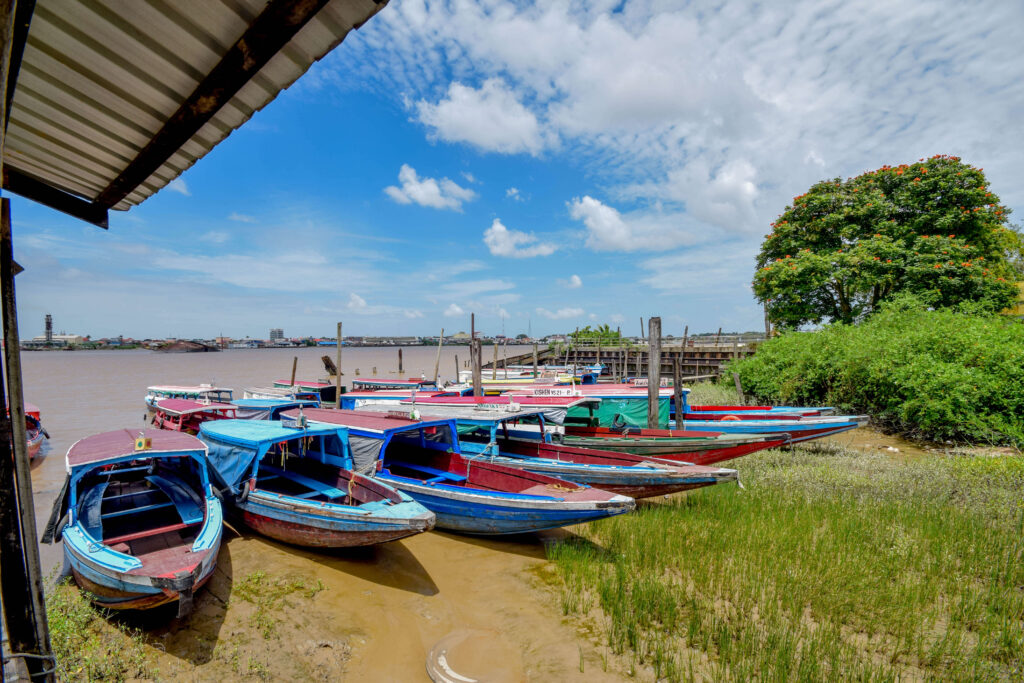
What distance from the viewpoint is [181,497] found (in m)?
7.62

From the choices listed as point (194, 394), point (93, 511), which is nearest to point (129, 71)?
point (93, 511)

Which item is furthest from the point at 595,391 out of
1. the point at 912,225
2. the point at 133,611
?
the point at 912,225

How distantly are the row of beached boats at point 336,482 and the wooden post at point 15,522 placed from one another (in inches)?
90.9

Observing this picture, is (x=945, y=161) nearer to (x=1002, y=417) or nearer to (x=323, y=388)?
(x=1002, y=417)

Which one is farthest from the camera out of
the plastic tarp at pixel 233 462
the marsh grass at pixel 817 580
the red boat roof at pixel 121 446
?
the plastic tarp at pixel 233 462

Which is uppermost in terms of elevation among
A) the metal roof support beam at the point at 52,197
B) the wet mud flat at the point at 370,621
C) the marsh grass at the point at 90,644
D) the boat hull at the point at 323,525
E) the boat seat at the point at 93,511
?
the metal roof support beam at the point at 52,197

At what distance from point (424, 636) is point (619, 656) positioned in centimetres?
A: 243

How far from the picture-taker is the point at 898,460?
1231 cm

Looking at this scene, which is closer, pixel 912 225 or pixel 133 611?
pixel 133 611

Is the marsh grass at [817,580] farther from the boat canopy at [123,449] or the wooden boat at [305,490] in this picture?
the boat canopy at [123,449]

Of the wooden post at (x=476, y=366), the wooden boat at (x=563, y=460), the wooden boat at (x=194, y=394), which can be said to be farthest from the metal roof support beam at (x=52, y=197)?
the wooden boat at (x=194, y=394)

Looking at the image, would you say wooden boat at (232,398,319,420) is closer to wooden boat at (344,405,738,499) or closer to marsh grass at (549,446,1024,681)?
wooden boat at (344,405,738,499)

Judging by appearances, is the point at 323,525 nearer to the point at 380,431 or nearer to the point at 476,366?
the point at 380,431

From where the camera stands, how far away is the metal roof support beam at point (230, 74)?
7.07 ft
